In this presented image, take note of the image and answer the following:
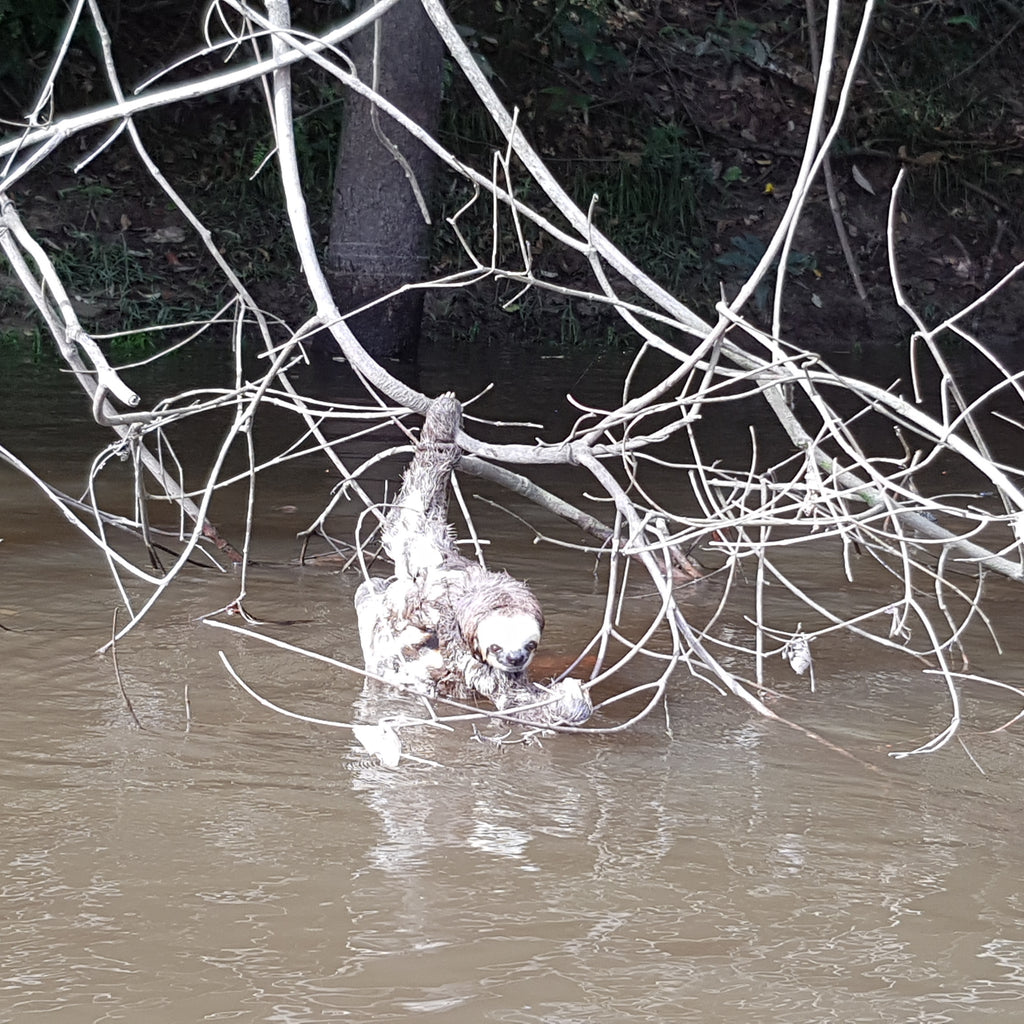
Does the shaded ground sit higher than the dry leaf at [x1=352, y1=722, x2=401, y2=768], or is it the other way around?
the shaded ground

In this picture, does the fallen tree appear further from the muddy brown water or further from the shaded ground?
the shaded ground

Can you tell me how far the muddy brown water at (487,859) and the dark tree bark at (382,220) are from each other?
578 cm

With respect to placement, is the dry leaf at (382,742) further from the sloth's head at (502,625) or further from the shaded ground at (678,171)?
the shaded ground at (678,171)

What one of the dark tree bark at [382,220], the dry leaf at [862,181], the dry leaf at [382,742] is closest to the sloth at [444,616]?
the dry leaf at [382,742]

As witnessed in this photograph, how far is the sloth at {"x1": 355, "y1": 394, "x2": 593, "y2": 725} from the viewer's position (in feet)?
12.0

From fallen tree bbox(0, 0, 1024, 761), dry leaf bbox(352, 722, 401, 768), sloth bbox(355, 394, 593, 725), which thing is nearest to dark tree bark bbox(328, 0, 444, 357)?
fallen tree bbox(0, 0, 1024, 761)

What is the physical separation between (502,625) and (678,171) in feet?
33.1

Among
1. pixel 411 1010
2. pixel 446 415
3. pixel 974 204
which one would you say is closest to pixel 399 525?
pixel 446 415

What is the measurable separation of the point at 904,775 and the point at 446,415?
1.53 m

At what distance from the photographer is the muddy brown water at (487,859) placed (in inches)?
94.0

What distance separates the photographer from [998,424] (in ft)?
28.6

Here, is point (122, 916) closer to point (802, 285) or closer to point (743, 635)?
point (743, 635)

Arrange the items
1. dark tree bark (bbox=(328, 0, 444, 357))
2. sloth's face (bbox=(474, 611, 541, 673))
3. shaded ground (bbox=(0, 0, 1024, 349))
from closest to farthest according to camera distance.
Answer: sloth's face (bbox=(474, 611, 541, 673)) < dark tree bark (bbox=(328, 0, 444, 357)) < shaded ground (bbox=(0, 0, 1024, 349))

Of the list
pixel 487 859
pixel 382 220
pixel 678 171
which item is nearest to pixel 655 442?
pixel 487 859
